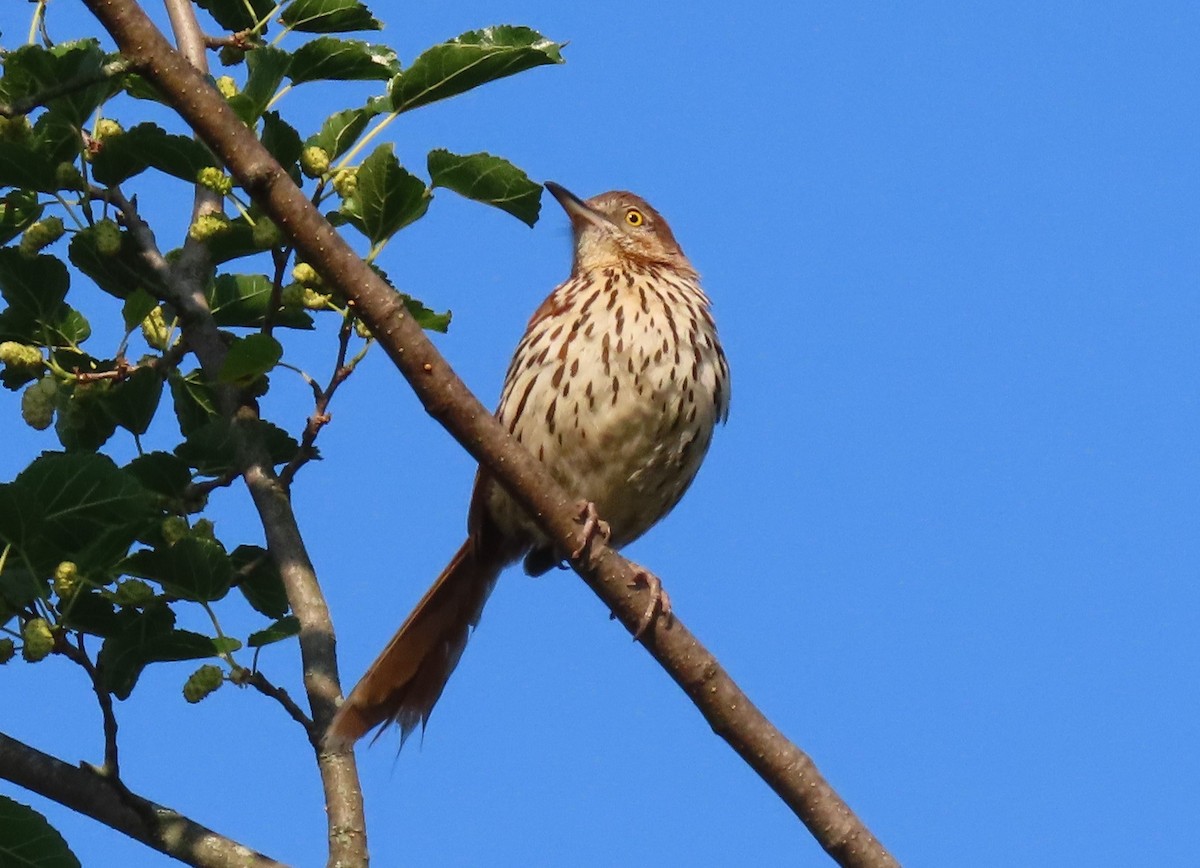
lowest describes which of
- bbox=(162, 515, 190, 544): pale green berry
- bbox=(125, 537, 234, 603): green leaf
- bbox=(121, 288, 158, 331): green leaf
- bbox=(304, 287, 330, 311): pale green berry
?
bbox=(125, 537, 234, 603): green leaf

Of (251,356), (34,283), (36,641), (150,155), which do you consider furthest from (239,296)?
(36,641)

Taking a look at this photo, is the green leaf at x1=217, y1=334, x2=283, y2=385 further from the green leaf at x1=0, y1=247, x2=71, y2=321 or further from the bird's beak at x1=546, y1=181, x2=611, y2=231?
the bird's beak at x1=546, y1=181, x2=611, y2=231

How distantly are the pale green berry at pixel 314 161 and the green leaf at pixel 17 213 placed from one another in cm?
62

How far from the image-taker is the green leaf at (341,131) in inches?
149

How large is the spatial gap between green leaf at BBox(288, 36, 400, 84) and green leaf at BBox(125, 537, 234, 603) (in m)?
1.16

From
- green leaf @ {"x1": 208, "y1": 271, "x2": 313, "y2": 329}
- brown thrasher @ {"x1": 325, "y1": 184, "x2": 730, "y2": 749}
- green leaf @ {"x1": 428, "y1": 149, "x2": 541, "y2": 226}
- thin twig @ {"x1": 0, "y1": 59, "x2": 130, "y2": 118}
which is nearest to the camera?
thin twig @ {"x1": 0, "y1": 59, "x2": 130, "y2": 118}

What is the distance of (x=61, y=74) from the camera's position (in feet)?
11.4

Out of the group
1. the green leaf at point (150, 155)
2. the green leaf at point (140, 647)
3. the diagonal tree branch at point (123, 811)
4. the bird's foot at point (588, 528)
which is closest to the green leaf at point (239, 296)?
the green leaf at point (150, 155)

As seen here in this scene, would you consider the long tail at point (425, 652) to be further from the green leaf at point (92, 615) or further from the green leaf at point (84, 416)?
the green leaf at point (84, 416)

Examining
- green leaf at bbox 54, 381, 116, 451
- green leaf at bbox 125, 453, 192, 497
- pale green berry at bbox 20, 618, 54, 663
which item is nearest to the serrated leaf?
pale green berry at bbox 20, 618, 54, 663

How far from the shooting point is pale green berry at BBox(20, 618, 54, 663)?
10.6ft

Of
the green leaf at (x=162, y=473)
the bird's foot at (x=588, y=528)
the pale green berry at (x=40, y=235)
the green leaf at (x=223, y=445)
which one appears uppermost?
the pale green berry at (x=40, y=235)

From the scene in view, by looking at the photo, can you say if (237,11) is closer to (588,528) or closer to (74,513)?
(74,513)

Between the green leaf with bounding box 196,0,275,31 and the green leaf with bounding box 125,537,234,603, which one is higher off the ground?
the green leaf with bounding box 196,0,275,31
